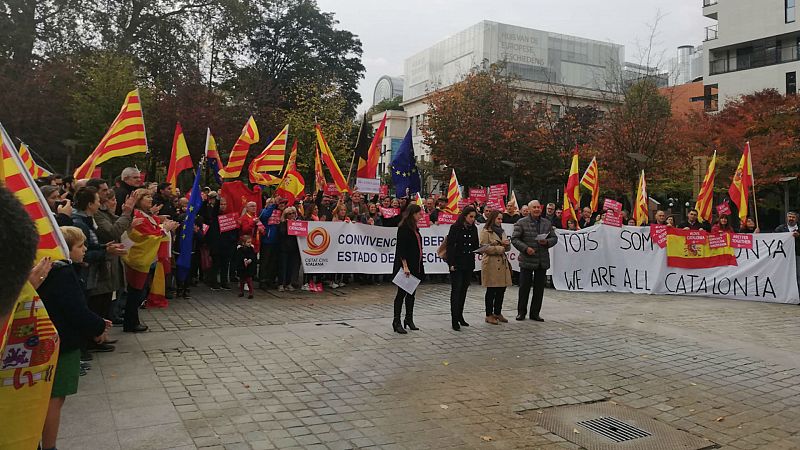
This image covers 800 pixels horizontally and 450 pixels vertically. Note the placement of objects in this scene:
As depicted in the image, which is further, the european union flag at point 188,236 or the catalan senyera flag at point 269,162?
the catalan senyera flag at point 269,162

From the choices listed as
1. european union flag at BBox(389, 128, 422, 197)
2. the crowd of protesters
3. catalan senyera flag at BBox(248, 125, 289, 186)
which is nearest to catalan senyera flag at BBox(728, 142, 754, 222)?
the crowd of protesters

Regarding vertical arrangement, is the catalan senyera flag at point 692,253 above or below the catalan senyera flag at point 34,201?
below

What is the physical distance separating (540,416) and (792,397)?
9.03ft

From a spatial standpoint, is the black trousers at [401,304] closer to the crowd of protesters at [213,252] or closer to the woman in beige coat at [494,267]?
the crowd of protesters at [213,252]

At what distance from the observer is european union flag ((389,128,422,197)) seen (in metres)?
12.5

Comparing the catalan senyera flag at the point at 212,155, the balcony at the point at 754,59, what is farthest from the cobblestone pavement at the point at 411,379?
the balcony at the point at 754,59

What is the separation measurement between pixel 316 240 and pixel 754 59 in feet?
139

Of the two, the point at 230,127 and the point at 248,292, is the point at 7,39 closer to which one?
the point at 230,127

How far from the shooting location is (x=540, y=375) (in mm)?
6559

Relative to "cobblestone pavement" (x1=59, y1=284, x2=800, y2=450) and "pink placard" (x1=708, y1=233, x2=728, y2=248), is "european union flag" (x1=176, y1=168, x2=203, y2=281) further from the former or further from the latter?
"pink placard" (x1=708, y1=233, x2=728, y2=248)

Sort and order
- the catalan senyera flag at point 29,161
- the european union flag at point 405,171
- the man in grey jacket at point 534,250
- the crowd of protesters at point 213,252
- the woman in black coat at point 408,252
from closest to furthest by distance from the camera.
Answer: the crowd of protesters at point 213,252
the woman in black coat at point 408,252
the man in grey jacket at point 534,250
the catalan senyera flag at point 29,161
the european union flag at point 405,171

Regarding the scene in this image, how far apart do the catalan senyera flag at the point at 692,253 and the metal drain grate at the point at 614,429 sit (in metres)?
8.98

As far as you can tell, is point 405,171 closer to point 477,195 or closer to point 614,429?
point 477,195

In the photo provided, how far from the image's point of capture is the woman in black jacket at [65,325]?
365 centimetres
